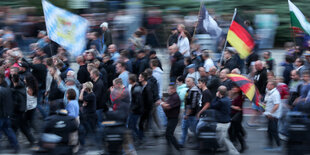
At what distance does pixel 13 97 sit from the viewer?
36.4ft

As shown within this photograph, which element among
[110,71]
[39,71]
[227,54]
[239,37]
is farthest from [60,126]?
[227,54]

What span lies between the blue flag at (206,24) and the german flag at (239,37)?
1.56 metres

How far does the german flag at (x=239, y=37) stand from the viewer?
12.9 metres

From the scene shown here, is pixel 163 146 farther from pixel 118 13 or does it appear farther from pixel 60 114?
pixel 118 13

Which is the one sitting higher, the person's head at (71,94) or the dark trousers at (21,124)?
the person's head at (71,94)

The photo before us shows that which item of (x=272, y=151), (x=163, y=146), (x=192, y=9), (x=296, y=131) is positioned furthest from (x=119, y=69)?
(x=192, y=9)

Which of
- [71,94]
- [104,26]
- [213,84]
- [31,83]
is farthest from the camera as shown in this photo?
[104,26]

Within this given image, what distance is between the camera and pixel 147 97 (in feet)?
38.0

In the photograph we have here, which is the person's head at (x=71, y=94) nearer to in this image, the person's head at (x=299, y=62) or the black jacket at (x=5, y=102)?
the black jacket at (x=5, y=102)

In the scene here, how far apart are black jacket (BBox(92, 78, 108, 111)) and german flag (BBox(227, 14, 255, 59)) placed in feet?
10.5

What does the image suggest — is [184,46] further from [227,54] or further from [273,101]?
[273,101]

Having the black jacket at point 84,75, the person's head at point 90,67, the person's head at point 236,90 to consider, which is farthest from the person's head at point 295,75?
the black jacket at point 84,75

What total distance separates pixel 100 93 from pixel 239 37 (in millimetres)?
3577

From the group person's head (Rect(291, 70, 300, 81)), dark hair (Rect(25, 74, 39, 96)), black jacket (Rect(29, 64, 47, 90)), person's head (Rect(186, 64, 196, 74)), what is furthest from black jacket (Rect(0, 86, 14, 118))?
person's head (Rect(291, 70, 300, 81))
